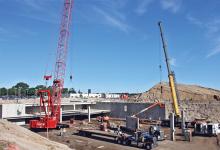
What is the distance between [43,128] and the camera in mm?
74625

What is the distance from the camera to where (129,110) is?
9788 cm

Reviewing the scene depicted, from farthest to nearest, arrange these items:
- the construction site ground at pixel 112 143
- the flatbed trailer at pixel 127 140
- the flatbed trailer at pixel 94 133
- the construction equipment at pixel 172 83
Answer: the construction equipment at pixel 172 83
the flatbed trailer at pixel 94 133
the construction site ground at pixel 112 143
the flatbed trailer at pixel 127 140

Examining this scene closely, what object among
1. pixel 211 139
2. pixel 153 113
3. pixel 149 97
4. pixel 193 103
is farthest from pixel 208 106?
pixel 149 97

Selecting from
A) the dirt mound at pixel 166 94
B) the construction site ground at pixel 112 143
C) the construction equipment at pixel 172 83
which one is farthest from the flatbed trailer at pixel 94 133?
the dirt mound at pixel 166 94

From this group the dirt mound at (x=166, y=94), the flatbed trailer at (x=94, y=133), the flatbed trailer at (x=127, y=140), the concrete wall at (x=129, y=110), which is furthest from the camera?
the dirt mound at (x=166, y=94)

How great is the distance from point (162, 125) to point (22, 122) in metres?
32.6

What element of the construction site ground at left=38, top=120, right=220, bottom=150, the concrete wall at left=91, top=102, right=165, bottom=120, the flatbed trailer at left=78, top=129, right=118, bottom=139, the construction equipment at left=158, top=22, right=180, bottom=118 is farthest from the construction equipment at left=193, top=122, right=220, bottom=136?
the concrete wall at left=91, top=102, right=165, bottom=120

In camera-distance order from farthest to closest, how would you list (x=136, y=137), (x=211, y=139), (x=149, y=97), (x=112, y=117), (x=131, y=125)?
(x=149, y=97) → (x=112, y=117) → (x=131, y=125) → (x=211, y=139) → (x=136, y=137)

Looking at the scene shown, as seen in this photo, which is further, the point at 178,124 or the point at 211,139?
the point at 178,124

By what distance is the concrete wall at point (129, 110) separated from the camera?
9162 cm

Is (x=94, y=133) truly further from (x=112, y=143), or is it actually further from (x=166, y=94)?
(x=166, y=94)

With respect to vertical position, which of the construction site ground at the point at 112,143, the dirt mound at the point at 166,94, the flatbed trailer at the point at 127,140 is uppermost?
the dirt mound at the point at 166,94

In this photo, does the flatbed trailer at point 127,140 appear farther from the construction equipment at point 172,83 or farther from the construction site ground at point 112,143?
the construction equipment at point 172,83

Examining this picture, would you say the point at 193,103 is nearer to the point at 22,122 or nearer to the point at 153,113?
the point at 153,113
